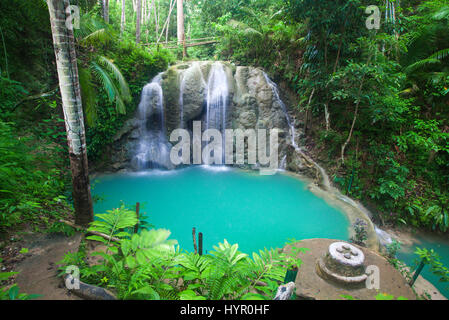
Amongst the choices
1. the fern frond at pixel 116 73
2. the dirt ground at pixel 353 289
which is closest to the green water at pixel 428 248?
the dirt ground at pixel 353 289

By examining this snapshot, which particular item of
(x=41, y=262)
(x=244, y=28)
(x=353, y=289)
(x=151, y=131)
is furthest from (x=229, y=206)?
(x=244, y=28)

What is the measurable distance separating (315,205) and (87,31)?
9798 millimetres

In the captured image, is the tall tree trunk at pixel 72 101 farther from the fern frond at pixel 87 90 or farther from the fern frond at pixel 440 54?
the fern frond at pixel 440 54

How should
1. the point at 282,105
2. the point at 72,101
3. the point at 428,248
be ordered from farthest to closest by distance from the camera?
the point at 282,105
the point at 428,248
the point at 72,101

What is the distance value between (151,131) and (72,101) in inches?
289

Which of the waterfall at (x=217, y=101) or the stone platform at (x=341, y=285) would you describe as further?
the waterfall at (x=217, y=101)

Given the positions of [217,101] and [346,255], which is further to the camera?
[217,101]

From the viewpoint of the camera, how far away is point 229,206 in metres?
7.39

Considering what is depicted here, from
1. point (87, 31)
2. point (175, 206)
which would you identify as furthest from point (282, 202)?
point (87, 31)

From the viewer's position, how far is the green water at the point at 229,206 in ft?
19.6

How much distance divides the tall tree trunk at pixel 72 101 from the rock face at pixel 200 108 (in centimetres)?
633

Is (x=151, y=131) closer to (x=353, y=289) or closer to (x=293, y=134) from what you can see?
(x=293, y=134)
